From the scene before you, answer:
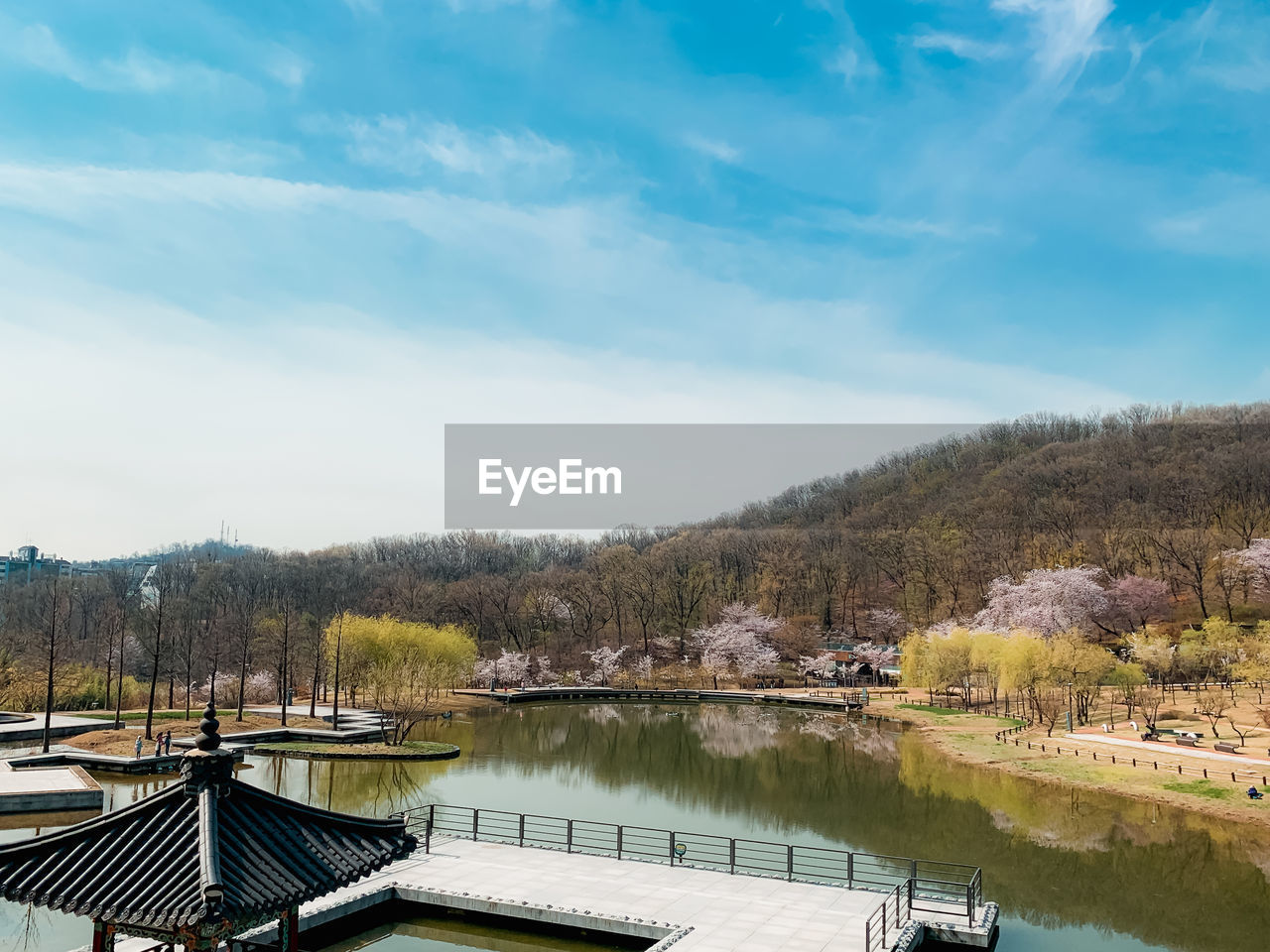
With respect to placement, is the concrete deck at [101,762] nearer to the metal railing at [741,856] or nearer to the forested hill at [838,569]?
the metal railing at [741,856]

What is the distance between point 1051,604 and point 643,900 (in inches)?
2284

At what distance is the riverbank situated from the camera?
2784 cm

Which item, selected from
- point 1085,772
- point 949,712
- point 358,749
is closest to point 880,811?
point 1085,772

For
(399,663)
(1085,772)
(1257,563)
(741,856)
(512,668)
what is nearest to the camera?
(741,856)

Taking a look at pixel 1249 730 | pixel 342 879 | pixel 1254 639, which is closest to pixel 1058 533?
pixel 1254 639

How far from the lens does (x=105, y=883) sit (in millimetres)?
7402

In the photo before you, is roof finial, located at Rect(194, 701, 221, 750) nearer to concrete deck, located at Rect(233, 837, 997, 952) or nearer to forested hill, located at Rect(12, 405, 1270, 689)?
concrete deck, located at Rect(233, 837, 997, 952)

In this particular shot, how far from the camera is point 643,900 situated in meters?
15.9

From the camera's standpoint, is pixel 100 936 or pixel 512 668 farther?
pixel 512 668

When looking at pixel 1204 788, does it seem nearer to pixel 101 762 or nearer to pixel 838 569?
pixel 101 762

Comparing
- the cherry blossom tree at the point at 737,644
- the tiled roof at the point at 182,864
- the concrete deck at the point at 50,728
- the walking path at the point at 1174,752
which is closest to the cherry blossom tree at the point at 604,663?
the cherry blossom tree at the point at 737,644

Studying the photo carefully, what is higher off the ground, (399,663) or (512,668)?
(399,663)

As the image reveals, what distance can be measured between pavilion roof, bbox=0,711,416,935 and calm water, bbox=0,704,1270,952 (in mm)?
8132

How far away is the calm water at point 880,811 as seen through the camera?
17.7 meters
